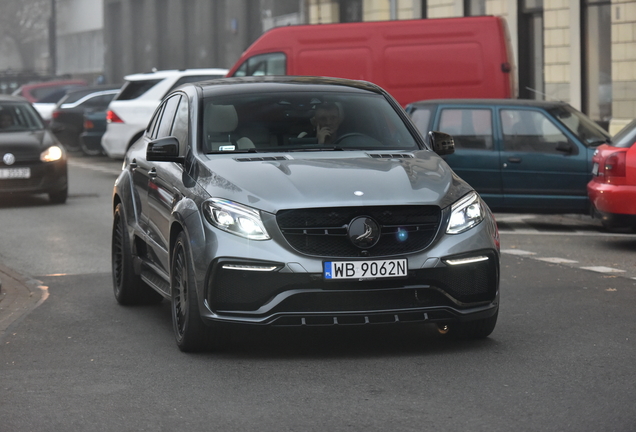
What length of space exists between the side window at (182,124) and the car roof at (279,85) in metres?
0.17

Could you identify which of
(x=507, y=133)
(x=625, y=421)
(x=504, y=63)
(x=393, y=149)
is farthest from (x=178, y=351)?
(x=504, y=63)

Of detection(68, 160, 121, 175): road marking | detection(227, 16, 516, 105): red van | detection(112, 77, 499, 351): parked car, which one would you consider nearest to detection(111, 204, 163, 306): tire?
detection(112, 77, 499, 351): parked car

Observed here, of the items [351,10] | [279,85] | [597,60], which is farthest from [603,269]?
[351,10]

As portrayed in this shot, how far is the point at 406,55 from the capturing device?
2003 cm

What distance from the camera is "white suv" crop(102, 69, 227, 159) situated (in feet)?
76.6

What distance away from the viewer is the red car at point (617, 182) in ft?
39.5

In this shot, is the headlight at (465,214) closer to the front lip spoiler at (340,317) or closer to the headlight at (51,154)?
the front lip spoiler at (340,317)

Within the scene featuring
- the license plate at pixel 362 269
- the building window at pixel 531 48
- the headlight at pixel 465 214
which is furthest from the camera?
the building window at pixel 531 48

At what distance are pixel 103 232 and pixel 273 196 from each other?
7.91 m

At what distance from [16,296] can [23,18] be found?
216ft

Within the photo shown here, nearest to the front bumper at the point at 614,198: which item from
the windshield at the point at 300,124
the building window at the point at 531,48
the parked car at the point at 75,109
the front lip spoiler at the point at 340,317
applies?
the windshield at the point at 300,124

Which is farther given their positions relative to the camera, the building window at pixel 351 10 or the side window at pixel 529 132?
the building window at pixel 351 10

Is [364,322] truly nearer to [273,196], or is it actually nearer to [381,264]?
[381,264]

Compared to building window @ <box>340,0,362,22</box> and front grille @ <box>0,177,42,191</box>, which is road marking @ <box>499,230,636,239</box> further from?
building window @ <box>340,0,362,22</box>
